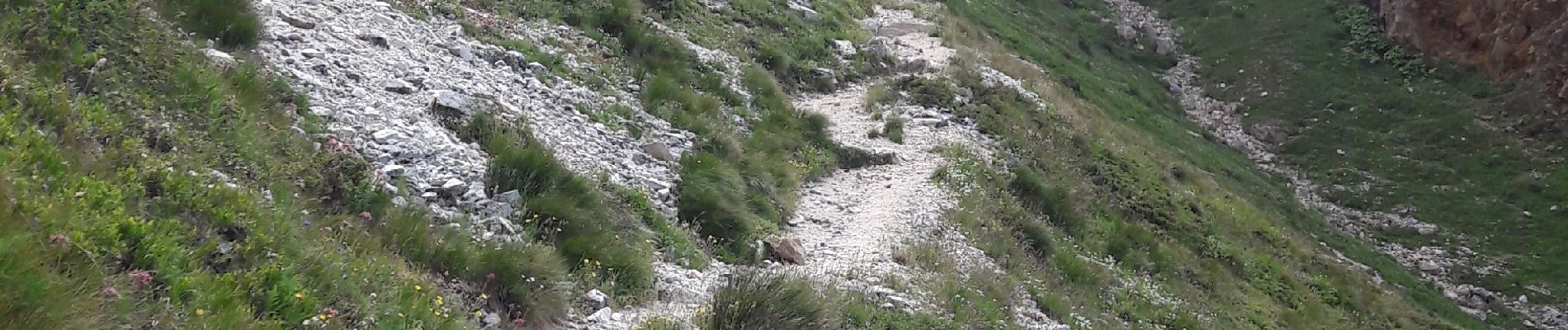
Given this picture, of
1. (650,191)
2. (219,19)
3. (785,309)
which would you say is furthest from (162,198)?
(650,191)

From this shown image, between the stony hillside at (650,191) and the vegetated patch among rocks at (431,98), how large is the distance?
5 cm

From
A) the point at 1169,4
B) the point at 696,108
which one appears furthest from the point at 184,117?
the point at 1169,4

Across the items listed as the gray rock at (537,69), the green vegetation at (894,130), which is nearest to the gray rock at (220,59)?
the gray rock at (537,69)

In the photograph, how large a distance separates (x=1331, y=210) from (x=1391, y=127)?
782 centimetres

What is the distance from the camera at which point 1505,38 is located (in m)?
38.0

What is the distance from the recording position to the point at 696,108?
15.6 metres

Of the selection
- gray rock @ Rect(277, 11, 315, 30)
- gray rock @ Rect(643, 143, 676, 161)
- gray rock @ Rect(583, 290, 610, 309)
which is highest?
gray rock @ Rect(277, 11, 315, 30)

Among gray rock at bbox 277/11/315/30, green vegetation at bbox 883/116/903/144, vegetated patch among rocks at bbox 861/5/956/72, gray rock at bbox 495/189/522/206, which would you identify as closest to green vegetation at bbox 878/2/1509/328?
vegetated patch among rocks at bbox 861/5/956/72

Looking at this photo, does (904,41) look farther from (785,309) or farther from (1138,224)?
(785,309)

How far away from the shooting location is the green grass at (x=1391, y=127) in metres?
29.6

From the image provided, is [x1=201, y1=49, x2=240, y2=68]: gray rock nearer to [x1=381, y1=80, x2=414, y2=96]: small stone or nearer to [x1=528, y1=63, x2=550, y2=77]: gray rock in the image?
[x1=381, y1=80, x2=414, y2=96]: small stone

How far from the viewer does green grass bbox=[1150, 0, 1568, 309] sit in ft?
97.1

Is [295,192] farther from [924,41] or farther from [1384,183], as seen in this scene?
[1384,183]

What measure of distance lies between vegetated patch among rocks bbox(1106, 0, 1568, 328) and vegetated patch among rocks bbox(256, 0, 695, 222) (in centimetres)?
2456
